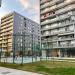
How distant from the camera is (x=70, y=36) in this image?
2685 inches

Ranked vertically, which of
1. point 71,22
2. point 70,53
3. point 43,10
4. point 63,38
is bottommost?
point 70,53

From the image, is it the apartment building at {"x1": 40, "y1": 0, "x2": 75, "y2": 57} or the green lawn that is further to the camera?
the apartment building at {"x1": 40, "y1": 0, "x2": 75, "y2": 57}

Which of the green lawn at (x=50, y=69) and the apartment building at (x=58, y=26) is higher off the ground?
the apartment building at (x=58, y=26)

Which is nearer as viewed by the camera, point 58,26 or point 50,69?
point 50,69

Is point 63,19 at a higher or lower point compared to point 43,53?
higher

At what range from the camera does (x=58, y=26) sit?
238 feet

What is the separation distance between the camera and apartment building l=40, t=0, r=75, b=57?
6844cm

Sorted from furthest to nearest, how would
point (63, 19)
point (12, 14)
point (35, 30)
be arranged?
point (35, 30), point (12, 14), point (63, 19)

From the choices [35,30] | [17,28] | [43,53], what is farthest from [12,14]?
[43,53]

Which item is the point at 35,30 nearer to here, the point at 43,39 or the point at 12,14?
the point at 12,14

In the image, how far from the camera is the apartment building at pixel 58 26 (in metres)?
68.4

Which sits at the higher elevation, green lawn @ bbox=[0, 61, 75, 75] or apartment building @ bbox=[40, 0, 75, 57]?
apartment building @ bbox=[40, 0, 75, 57]

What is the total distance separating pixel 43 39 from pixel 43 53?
589cm

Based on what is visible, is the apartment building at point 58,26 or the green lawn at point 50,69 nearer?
the green lawn at point 50,69
